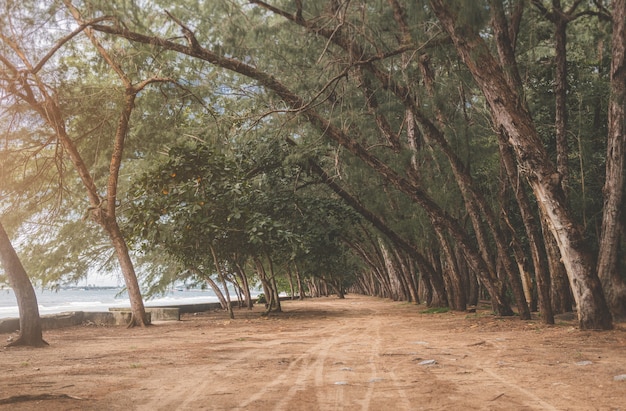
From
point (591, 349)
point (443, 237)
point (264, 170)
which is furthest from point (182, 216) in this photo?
A: point (591, 349)

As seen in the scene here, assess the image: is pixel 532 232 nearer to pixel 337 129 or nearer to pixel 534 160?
pixel 534 160

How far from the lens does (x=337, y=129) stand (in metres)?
10.5

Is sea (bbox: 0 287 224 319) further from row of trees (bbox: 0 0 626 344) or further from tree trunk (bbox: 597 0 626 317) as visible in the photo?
tree trunk (bbox: 597 0 626 317)

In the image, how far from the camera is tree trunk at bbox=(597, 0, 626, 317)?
27.6 feet

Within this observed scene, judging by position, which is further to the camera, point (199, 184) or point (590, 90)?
point (199, 184)

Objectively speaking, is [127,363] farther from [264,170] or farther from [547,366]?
[264,170]

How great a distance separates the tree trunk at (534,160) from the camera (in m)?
7.47

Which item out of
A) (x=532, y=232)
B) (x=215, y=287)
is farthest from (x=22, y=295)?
(x=215, y=287)

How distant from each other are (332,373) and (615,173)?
5830mm

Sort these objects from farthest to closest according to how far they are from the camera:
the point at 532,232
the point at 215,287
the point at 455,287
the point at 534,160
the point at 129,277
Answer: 1. the point at 215,287
2. the point at 455,287
3. the point at 129,277
4. the point at 532,232
5. the point at 534,160

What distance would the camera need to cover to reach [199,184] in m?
13.5

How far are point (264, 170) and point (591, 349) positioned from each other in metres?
10.6

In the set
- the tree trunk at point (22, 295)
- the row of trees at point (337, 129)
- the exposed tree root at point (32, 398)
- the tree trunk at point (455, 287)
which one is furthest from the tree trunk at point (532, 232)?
the tree trunk at point (22, 295)

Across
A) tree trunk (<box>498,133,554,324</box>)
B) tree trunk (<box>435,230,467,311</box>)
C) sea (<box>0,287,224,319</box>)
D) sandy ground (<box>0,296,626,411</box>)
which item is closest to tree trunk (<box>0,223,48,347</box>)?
sandy ground (<box>0,296,626,411</box>)
